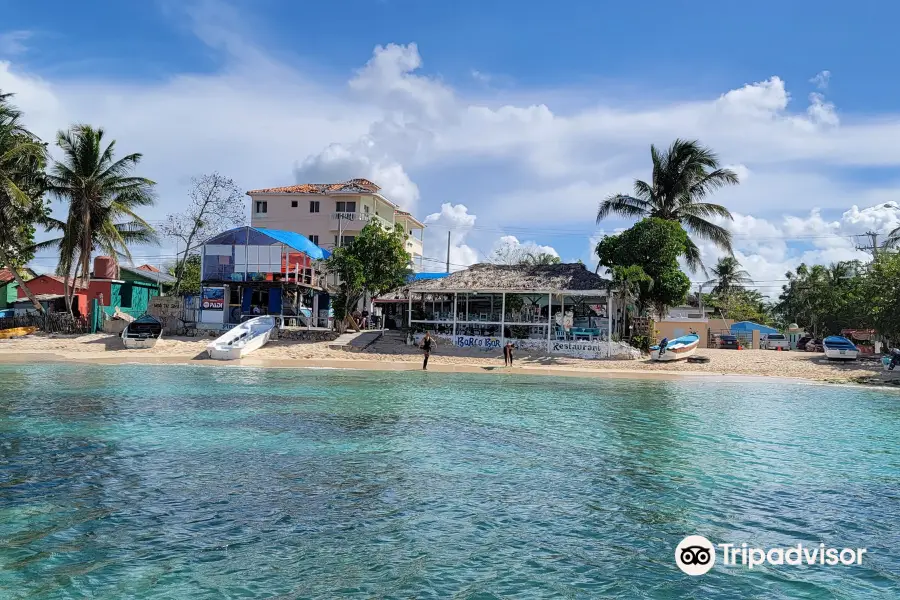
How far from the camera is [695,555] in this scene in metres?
6.19

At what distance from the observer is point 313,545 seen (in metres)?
6.23

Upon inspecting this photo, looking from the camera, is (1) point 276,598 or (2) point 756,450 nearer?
A: (1) point 276,598

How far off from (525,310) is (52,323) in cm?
2254

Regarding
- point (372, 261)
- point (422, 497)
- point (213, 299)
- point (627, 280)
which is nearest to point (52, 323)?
point (213, 299)

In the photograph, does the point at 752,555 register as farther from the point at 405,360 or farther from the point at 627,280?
the point at 627,280

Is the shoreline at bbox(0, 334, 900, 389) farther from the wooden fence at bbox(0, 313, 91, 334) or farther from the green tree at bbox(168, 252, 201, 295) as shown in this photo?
the green tree at bbox(168, 252, 201, 295)

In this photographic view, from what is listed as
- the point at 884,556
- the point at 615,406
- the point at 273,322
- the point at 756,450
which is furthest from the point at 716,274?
the point at 884,556

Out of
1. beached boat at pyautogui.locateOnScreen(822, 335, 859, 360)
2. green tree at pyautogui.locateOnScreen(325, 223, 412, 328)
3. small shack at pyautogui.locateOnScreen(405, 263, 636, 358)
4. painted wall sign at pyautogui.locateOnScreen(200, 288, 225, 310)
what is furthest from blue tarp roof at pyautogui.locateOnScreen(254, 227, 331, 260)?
beached boat at pyautogui.locateOnScreen(822, 335, 859, 360)

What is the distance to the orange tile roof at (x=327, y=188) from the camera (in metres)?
48.5

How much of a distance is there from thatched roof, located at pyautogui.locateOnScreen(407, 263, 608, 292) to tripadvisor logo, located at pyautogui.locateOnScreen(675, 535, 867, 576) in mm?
22139

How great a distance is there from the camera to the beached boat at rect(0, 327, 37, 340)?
2962cm

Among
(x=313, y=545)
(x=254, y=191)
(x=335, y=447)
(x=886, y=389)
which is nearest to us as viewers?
(x=313, y=545)

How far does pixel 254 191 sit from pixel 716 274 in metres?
42.9

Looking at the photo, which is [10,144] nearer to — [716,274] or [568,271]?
[568,271]
